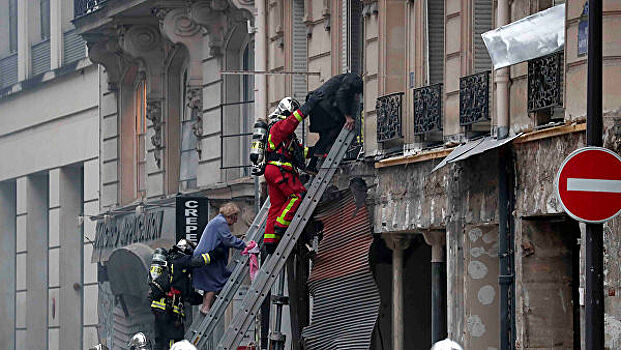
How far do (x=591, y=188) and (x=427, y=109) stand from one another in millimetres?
7494

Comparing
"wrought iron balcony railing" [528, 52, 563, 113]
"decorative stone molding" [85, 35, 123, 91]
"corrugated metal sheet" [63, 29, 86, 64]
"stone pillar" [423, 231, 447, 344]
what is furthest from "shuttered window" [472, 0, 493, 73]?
"corrugated metal sheet" [63, 29, 86, 64]

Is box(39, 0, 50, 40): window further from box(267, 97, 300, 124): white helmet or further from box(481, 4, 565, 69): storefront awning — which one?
box(481, 4, 565, 69): storefront awning

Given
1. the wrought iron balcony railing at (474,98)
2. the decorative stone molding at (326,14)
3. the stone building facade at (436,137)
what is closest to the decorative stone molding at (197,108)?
the stone building facade at (436,137)

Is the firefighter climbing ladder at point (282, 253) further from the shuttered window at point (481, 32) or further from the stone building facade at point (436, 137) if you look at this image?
the shuttered window at point (481, 32)

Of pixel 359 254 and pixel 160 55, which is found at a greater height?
pixel 160 55

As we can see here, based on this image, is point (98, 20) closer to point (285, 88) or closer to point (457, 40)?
point (285, 88)

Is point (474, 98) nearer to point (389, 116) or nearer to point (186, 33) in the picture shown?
point (389, 116)

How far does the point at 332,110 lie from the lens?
2281cm

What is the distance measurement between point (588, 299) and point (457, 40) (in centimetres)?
693

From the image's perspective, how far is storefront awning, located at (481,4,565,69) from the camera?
57.0 feet

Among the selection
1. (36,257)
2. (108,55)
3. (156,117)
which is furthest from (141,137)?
(36,257)

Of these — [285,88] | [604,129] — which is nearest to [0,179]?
[285,88]

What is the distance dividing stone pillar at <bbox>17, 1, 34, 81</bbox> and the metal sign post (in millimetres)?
29268

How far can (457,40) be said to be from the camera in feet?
65.8
